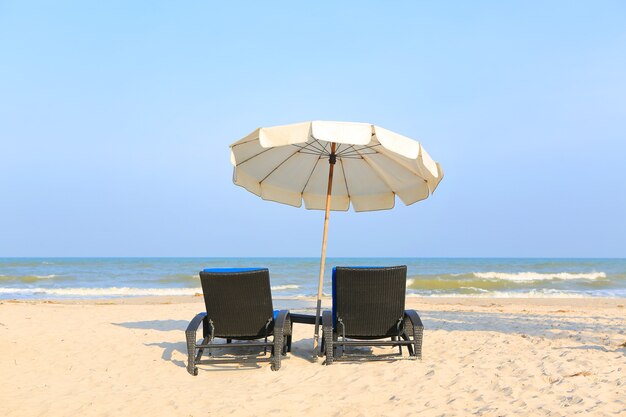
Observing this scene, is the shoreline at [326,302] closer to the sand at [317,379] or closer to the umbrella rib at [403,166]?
the sand at [317,379]

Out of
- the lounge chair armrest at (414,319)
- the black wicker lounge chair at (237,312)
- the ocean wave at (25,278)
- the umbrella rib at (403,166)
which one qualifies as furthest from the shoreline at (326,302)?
the ocean wave at (25,278)

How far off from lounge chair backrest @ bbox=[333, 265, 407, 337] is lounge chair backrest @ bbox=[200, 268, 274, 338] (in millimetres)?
709

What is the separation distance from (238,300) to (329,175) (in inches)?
72.6

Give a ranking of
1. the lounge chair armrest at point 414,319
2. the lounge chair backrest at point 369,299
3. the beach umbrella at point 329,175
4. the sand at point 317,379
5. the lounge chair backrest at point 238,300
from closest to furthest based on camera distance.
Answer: the sand at point 317,379 → the lounge chair backrest at point 238,300 → the lounge chair backrest at point 369,299 → the lounge chair armrest at point 414,319 → the beach umbrella at point 329,175

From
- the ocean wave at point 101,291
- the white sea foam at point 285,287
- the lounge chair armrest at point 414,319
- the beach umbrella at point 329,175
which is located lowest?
the ocean wave at point 101,291

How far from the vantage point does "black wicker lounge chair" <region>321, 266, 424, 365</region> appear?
538 cm

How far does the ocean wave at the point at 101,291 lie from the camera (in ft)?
73.3

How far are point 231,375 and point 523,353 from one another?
10.1 ft

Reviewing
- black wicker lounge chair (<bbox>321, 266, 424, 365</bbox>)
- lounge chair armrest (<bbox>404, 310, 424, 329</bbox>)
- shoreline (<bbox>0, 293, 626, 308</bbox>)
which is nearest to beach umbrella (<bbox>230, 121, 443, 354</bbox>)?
black wicker lounge chair (<bbox>321, 266, 424, 365</bbox>)

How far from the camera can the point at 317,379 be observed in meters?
5.00

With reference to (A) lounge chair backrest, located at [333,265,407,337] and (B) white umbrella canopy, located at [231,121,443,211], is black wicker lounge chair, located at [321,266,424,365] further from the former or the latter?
(B) white umbrella canopy, located at [231,121,443,211]

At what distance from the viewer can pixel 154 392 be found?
4676 mm

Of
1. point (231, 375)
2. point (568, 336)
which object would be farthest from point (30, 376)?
point (568, 336)

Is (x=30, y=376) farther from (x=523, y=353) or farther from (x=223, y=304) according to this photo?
(x=523, y=353)
